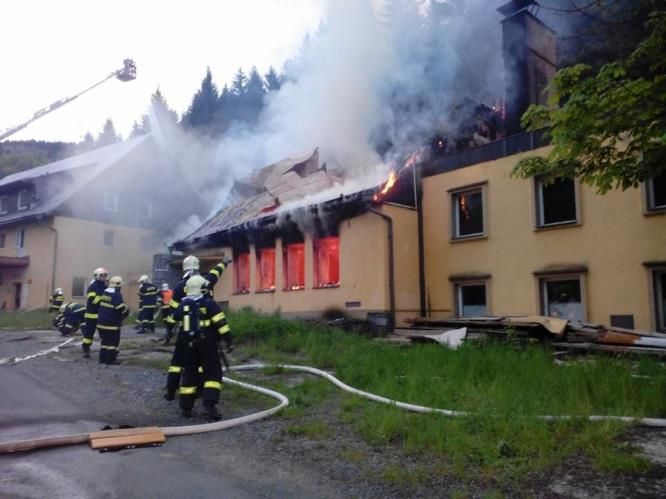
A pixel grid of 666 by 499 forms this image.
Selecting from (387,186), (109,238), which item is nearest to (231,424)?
(387,186)

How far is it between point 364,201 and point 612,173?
7.46m

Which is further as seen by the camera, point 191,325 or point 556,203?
point 556,203

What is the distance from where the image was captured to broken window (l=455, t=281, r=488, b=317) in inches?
489

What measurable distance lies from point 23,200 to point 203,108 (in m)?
13.0

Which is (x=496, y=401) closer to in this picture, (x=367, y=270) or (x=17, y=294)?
(x=367, y=270)

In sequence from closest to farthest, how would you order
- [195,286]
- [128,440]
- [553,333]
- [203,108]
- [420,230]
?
1. [128,440]
2. [195,286]
3. [553,333]
4. [420,230]
5. [203,108]

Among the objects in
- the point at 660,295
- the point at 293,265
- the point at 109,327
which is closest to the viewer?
the point at 109,327

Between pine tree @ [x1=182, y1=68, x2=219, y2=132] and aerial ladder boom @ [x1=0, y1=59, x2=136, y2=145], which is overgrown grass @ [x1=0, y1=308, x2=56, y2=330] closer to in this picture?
aerial ladder boom @ [x1=0, y1=59, x2=136, y2=145]

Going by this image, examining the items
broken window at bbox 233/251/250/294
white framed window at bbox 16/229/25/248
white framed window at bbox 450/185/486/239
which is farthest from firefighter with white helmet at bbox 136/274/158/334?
white framed window at bbox 16/229/25/248

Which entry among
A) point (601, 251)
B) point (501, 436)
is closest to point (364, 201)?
point (601, 251)

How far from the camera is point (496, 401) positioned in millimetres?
5453

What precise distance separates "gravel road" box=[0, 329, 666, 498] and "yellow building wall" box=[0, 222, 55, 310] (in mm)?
20057

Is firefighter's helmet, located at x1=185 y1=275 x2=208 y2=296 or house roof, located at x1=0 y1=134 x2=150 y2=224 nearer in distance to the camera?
firefighter's helmet, located at x1=185 y1=275 x2=208 y2=296

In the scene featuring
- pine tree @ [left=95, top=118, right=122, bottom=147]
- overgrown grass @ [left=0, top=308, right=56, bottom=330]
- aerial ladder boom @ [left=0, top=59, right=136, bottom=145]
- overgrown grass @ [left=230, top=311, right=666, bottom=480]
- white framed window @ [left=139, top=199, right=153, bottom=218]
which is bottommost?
overgrown grass @ [left=230, top=311, right=666, bottom=480]
